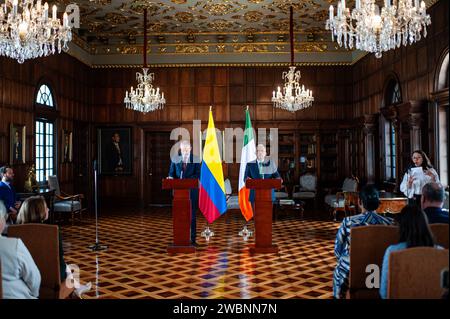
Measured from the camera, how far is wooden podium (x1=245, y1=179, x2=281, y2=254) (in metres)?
7.11

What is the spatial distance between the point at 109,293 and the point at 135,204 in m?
9.40

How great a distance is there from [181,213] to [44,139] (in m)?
5.56

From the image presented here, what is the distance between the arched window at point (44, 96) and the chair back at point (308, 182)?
24.3 feet

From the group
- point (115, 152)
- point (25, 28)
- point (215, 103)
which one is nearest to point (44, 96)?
point (115, 152)

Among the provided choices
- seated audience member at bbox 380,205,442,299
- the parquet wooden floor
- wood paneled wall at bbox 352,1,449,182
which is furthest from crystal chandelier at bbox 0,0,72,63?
wood paneled wall at bbox 352,1,449,182

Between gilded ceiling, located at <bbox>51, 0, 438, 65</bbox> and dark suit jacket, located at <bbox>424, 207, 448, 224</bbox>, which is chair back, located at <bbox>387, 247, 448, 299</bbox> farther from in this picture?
gilded ceiling, located at <bbox>51, 0, 438, 65</bbox>

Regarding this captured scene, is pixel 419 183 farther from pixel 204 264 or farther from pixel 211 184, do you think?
pixel 204 264

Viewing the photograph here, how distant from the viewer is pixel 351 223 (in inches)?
150

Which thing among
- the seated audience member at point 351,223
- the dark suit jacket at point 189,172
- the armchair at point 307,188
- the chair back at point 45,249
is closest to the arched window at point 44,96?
the dark suit jacket at point 189,172

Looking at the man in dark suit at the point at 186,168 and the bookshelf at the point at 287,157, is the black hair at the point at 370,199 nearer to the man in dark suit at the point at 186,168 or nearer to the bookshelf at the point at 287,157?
the man in dark suit at the point at 186,168

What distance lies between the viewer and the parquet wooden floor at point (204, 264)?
16.8ft

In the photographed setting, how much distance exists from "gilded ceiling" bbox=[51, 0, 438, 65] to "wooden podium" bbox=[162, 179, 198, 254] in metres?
5.71

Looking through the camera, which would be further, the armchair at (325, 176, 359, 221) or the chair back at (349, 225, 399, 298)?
the armchair at (325, 176, 359, 221)
